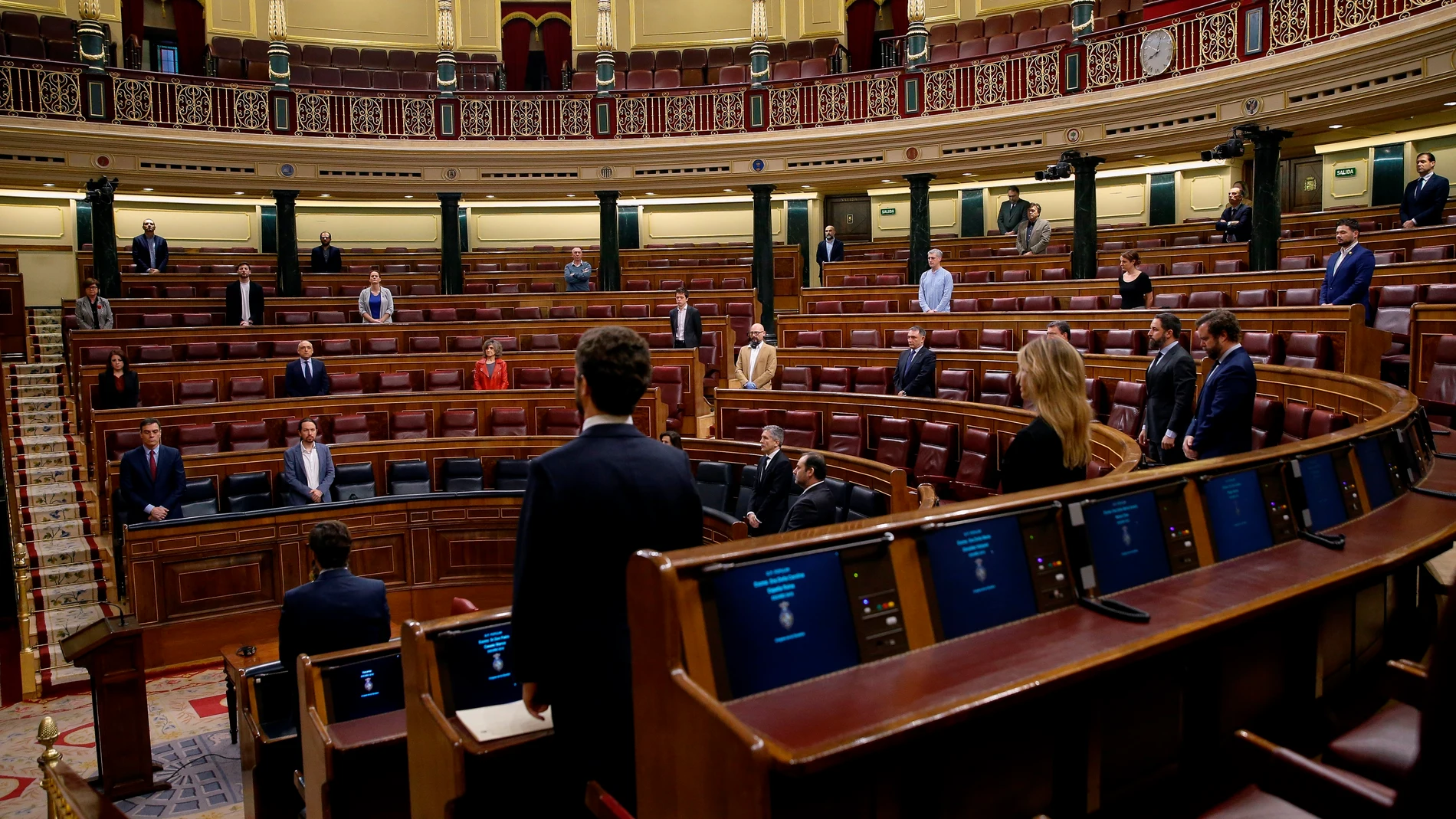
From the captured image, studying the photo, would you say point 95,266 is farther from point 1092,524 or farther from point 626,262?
point 1092,524

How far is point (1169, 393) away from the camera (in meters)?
4.47

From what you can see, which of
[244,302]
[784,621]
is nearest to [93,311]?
[244,302]

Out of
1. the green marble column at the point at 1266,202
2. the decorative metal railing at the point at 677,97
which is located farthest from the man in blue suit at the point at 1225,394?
the decorative metal railing at the point at 677,97

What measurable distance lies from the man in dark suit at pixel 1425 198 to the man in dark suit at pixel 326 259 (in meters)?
11.0

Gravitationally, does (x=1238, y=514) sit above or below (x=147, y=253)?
below

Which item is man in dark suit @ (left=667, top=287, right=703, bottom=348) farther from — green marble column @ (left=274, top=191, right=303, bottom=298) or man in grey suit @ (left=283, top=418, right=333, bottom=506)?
green marble column @ (left=274, top=191, right=303, bottom=298)

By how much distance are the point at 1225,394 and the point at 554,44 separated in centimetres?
1377

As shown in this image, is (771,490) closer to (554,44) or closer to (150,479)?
(150,479)

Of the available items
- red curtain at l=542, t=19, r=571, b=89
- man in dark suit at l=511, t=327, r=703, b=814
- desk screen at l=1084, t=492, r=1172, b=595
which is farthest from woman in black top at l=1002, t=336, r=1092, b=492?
red curtain at l=542, t=19, r=571, b=89

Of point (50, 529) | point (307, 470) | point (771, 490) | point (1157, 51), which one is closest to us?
point (771, 490)

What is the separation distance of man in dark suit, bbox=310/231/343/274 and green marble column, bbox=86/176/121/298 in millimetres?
2074

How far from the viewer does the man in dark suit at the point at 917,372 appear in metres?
6.86

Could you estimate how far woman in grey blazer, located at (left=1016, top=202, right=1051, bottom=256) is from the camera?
10.0 metres

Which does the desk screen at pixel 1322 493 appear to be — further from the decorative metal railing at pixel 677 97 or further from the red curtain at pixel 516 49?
the red curtain at pixel 516 49
